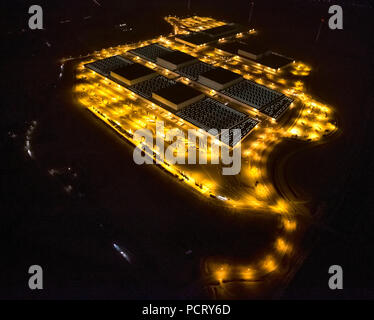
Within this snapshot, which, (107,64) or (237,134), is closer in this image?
(237,134)

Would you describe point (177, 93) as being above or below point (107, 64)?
below

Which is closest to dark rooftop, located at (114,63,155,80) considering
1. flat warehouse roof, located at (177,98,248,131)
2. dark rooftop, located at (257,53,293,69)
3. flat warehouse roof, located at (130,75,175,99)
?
flat warehouse roof, located at (130,75,175,99)

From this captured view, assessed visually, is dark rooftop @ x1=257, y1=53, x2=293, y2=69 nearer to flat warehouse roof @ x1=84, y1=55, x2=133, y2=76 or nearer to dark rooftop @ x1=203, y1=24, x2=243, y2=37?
dark rooftop @ x1=203, y1=24, x2=243, y2=37

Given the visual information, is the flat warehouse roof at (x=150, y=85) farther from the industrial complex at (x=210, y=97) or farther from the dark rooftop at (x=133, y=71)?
the dark rooftop at (x=133, y=71)

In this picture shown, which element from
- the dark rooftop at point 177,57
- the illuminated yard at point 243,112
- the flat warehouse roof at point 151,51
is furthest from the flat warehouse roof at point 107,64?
the dark rooftop at point 177,57

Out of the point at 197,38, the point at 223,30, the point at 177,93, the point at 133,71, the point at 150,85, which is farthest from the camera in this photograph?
the point at 223,30

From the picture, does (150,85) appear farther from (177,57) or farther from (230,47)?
(230,47)

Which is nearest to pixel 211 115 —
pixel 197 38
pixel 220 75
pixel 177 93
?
pixel 177 93
